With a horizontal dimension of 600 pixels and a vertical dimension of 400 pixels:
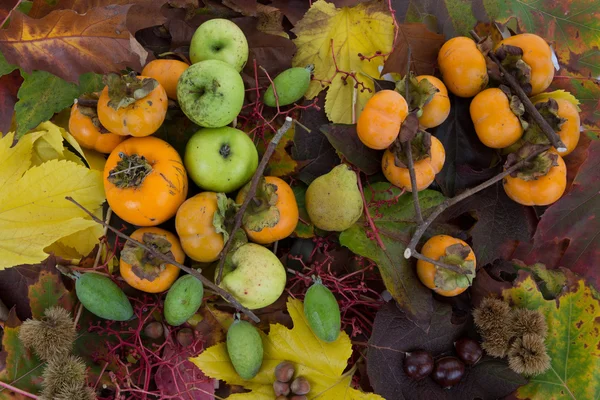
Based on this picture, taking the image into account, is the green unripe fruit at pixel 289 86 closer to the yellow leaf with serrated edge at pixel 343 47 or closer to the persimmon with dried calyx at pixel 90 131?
the yellow leaf with serrated edge at pixel 343 47

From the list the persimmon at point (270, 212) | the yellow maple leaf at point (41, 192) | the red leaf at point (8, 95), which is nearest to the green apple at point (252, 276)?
the persimmon at point (270, 212)

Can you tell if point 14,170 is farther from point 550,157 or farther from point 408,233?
point 550,157

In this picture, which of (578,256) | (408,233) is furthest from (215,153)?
(578,256)

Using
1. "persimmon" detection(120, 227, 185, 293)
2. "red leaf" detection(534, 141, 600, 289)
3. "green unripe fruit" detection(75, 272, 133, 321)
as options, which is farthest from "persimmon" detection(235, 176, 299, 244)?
"red leaf" detection(534, 141, 600, 289)

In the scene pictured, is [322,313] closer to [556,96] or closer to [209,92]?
[209,92]

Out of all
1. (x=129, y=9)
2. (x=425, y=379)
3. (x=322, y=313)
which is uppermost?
(x=129, y=9)

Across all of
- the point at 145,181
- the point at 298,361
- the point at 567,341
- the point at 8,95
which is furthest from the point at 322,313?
the point at 8,95

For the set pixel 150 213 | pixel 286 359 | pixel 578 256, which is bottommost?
pixel 286 359
